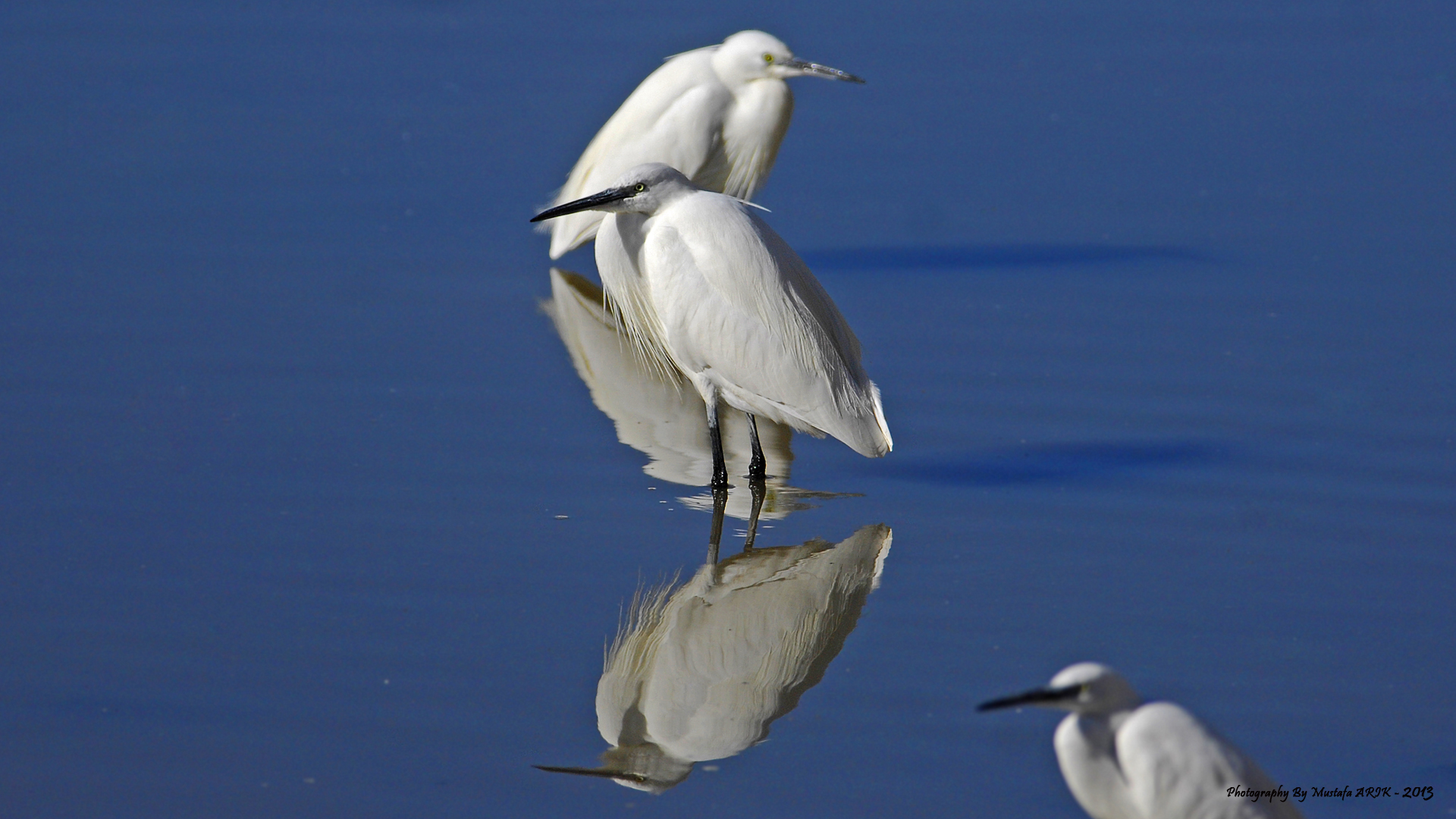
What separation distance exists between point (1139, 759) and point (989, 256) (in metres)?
4.39

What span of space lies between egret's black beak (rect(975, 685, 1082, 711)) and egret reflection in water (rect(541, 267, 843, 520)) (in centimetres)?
202

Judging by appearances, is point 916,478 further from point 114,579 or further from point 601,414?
point 114,579

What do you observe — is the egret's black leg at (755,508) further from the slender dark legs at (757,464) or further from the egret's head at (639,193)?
the egret's head at (639,193)

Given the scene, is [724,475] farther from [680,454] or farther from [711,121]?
[711,121]

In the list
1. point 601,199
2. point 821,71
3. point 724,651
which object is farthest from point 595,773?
point 821,71

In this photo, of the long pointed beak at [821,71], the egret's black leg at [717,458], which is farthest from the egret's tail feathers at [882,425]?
the long pointed beak at [821,71]

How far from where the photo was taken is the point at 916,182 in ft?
24.6

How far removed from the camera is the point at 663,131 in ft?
22.1

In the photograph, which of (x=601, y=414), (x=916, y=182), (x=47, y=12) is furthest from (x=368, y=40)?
(x=601, y=414)

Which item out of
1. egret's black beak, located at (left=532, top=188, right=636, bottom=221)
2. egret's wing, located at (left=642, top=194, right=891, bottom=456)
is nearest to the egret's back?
egret's wing, located at (left=642, top=194, right=891, bottom=456)

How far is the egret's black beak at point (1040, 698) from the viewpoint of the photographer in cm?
237

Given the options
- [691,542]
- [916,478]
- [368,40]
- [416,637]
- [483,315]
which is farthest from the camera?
[368,40]

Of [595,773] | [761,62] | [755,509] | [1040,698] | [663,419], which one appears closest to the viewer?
[1040,698]

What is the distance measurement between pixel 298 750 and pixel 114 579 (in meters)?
0.93
